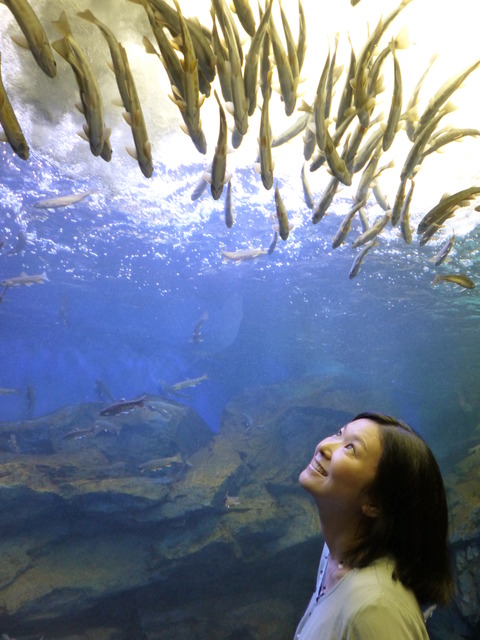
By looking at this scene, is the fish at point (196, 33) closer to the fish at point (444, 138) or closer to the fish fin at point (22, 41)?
the fish fin at point (22, 41)

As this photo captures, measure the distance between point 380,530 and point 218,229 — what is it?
18.8 meters

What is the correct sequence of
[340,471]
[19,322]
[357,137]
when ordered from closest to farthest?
[340,471], [357,137], [19,322]

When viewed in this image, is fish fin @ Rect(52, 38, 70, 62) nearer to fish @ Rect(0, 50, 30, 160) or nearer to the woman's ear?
fish @ Rect(0, 50, 30, 160)

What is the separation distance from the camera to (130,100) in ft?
11.0

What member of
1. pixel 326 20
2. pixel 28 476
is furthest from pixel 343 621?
pixel 28 476

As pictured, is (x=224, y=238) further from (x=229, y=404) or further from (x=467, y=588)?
(x=467, y=588)

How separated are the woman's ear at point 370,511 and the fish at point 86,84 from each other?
3.84m

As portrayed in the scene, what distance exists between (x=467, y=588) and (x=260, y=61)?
9793mm

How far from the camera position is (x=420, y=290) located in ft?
71.8

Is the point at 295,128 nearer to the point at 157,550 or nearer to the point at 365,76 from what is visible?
the point at 365,76

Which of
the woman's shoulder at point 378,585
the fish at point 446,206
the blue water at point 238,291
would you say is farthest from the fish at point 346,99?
the blue water at point 238,291

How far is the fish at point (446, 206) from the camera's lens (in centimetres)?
432

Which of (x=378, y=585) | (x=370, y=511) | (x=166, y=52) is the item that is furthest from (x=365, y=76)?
(x=378, y=585)

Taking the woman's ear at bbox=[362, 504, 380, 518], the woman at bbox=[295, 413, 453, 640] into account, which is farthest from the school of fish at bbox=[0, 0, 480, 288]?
the woman's ear at bbox=[362, 504, 380, 518]
